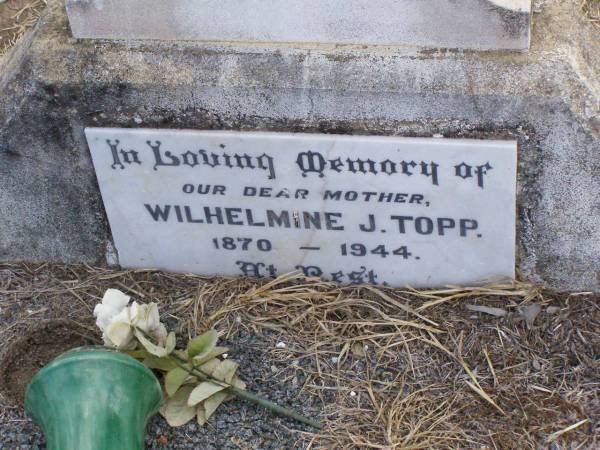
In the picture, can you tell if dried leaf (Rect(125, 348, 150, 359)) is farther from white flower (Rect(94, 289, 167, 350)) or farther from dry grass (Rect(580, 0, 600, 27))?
dry grass (Rect(580, 0, 600, 27))

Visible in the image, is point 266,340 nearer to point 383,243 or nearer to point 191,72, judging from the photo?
point 383,243

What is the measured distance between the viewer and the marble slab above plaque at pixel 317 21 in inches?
84.4

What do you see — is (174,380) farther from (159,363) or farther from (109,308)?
(109,308)

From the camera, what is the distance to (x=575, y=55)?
2.20 m

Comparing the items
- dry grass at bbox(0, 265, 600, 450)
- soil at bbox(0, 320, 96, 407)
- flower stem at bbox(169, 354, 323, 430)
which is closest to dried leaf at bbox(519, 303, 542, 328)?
dry grass at bbox(0, 265, 600, 450)

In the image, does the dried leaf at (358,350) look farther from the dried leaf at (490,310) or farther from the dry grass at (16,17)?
the dry grass at (16,17)

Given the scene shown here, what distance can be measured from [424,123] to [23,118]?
958mm

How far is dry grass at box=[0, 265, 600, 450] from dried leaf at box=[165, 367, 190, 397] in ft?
0.70

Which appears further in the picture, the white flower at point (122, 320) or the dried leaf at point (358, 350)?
the dried leaf at point (358, 350)

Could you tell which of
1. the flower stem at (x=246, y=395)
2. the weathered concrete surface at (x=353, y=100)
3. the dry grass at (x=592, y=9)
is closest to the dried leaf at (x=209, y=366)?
the flower stem at (x=246, y=395)

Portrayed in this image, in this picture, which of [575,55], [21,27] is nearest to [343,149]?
[575,55]

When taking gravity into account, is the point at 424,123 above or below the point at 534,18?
below

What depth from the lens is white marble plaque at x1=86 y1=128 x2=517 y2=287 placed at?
2.27 m

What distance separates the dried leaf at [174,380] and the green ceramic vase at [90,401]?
0.11 metres
